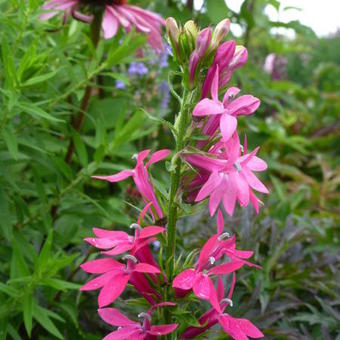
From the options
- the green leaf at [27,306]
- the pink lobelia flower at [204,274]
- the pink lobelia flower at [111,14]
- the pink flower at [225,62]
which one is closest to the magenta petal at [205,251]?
the pink lobelia flower at [204,274]

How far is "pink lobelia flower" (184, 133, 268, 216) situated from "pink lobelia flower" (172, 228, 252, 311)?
0.06m

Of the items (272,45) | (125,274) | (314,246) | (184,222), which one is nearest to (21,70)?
(125,274)

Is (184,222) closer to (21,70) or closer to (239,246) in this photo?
(239,246)

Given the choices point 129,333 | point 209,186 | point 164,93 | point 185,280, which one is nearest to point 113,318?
point 129,333

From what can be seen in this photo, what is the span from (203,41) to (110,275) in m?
0.35

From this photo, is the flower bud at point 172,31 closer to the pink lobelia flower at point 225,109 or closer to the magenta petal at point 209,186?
the pink lobelia flower at point 225,109

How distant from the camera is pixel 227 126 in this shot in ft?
2.39

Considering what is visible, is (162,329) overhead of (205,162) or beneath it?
beneath

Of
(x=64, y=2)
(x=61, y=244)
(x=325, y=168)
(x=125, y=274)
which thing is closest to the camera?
(x=125, y=274)

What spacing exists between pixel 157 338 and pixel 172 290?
8 cm

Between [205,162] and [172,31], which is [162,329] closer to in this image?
[205,162]

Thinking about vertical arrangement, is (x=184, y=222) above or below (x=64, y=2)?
below

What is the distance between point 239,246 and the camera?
150 centimetres

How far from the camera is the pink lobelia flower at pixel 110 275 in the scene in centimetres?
73
